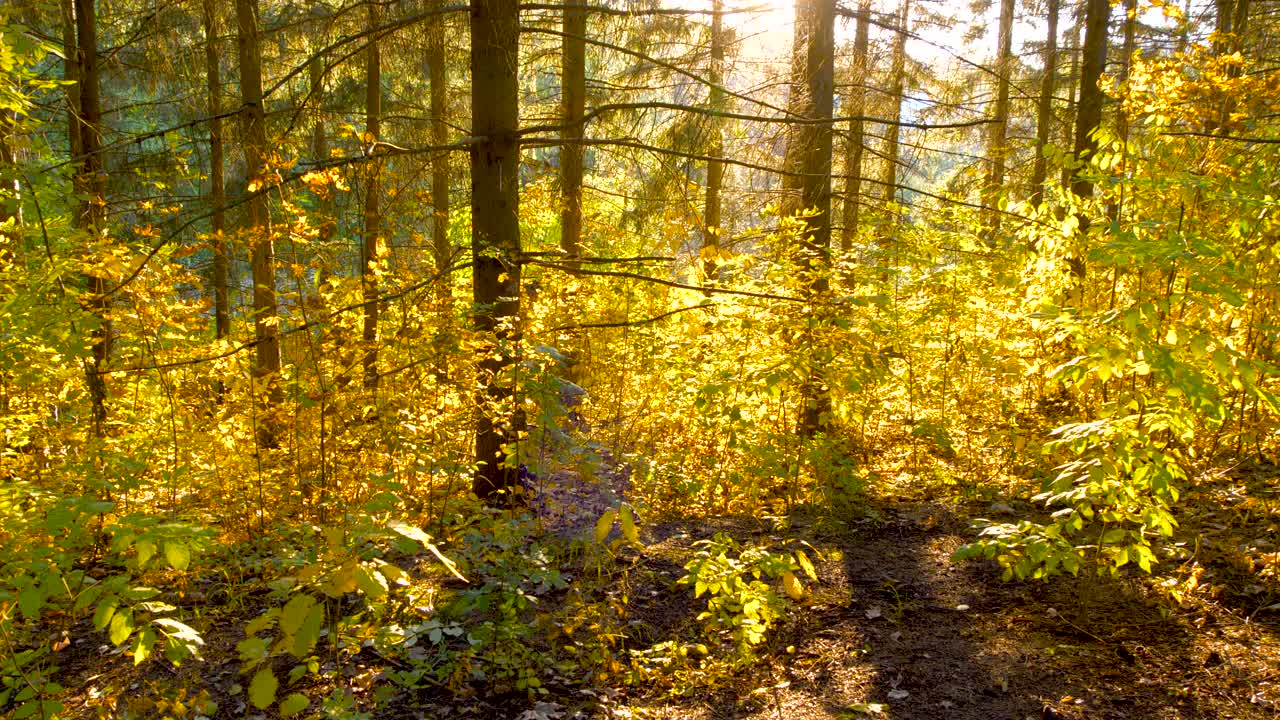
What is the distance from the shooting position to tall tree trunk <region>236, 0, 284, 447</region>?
4973 millimetres

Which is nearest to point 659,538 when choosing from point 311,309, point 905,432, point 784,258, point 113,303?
point 784,258

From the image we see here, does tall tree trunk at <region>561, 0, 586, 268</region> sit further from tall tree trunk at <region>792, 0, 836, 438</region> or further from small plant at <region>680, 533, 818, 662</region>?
small plant at <region>680, 533, 818, 662</region>

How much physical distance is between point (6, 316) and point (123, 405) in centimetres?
161

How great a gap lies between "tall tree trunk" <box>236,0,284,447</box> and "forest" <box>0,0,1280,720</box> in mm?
75

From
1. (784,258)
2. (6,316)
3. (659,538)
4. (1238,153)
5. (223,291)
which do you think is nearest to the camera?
(6,316)

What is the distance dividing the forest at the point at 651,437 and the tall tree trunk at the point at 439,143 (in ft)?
0.28

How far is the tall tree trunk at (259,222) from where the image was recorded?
16.3 ft

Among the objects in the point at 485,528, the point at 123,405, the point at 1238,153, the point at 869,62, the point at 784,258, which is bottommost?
the point at 485,528

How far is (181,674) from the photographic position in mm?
3906

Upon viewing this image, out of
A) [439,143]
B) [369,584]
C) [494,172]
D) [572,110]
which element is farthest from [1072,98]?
[369,584]

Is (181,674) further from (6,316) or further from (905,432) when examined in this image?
(905,432)

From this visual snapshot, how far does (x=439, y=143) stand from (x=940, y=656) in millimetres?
8043

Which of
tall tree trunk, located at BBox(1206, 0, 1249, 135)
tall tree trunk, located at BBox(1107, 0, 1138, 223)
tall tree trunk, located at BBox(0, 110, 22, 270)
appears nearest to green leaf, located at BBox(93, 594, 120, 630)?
tall tree trunk, located at BBox(0, 110, 22, 270)

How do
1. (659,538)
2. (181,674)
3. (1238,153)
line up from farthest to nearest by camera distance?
(659,538), (1238,153), (181,674)
